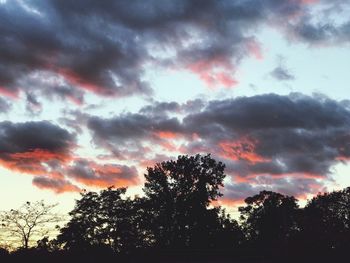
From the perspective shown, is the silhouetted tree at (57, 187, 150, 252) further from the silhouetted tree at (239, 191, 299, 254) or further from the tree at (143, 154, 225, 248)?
the silhouetted tree at (239, 191, 299, 254)

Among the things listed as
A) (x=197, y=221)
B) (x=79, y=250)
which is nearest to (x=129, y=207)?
(x=197, y=221)

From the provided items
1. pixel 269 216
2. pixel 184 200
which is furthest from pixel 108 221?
pixel 269 216

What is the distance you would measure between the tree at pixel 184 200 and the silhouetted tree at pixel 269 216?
1921 centimetres

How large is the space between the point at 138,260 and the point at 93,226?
43.8 m

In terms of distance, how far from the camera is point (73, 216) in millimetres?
66875

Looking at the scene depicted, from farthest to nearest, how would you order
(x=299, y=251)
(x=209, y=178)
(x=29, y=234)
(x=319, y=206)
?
(x=319, y=206), (x=209, y=178), (x=29, y=234), (x=299, y=251)

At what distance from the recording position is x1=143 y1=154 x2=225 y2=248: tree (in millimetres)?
63406

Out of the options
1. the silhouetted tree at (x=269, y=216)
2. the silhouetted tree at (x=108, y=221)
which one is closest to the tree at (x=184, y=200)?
the silhouetted tree at (x=108, y=221)

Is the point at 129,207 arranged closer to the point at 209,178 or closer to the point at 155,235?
the point at 155,235

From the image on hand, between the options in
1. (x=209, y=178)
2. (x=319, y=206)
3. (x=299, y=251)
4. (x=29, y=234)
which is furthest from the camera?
(x=319, y=206)

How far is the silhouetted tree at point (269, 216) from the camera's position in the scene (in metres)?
79.6

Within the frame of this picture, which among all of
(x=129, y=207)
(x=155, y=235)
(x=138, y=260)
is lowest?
(x=138, y=260)

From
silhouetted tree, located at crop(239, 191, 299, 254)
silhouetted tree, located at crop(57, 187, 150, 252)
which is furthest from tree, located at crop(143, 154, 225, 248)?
silhouetted tree, located at crop(239, 191, 299, 254)

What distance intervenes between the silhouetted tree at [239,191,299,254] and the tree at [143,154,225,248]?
19.2 meters
